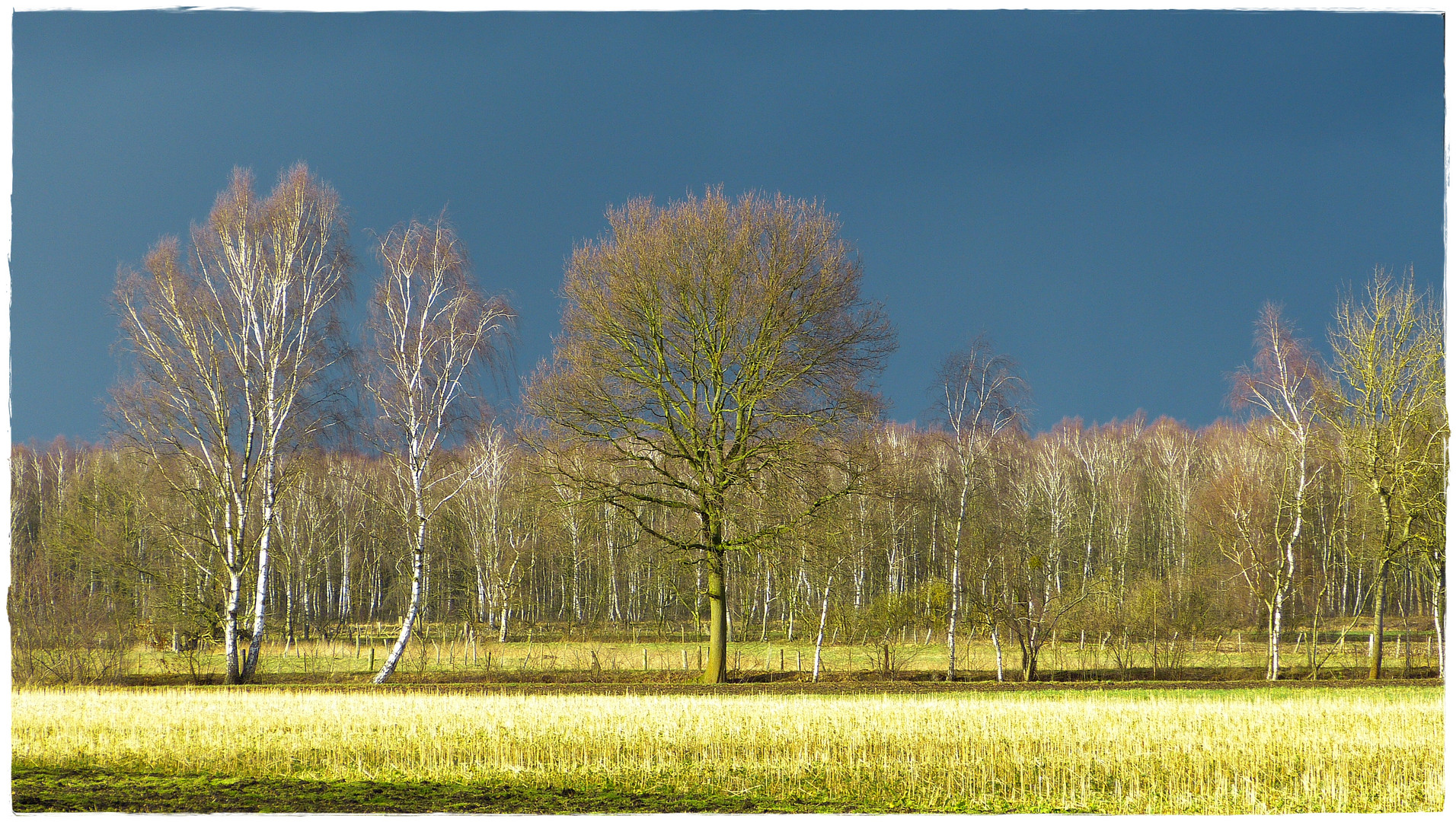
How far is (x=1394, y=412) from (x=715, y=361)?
14.7 meters

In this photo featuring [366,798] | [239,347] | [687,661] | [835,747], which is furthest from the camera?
[687,661]

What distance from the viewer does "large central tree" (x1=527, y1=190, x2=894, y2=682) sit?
1944 cm

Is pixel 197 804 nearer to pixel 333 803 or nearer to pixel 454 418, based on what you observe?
pixel 333 803

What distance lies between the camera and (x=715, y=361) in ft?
65.1

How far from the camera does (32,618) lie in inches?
726

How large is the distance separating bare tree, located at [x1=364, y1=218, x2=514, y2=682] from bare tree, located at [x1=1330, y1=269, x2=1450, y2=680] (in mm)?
18611

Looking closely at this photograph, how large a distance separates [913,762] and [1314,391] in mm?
17562

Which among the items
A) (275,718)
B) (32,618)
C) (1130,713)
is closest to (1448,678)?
(1130,713)

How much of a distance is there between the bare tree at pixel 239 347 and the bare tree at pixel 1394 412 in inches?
850

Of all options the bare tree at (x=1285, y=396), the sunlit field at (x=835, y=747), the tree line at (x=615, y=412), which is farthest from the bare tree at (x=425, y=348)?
the bare tree at (x=1285, y=396)

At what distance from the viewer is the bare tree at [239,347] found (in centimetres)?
1923

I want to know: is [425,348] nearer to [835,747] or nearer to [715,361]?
[715,361]

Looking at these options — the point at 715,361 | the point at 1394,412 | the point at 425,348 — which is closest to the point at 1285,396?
the point at 1394,412

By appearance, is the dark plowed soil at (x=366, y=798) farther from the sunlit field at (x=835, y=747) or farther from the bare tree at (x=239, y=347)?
the bare tree at (x=239, y=347)
